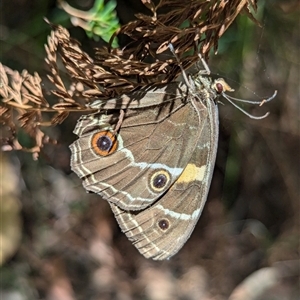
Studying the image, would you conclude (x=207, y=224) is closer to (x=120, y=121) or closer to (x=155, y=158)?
(x=155, y=158)

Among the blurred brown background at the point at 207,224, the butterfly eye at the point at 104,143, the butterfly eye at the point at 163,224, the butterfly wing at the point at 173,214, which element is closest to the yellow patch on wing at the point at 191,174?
the butterfly wing at the point at 173,214

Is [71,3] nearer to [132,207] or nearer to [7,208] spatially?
[132,207]

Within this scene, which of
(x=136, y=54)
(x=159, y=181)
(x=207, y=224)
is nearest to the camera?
(x=136, y=54)

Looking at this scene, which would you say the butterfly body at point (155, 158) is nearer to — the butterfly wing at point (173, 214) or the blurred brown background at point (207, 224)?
the butterfly wing at point (173, 214)

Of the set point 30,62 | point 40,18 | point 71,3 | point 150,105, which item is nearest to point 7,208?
point 30,62

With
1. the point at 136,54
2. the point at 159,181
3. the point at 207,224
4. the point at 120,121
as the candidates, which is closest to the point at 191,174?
the point at 159,181
